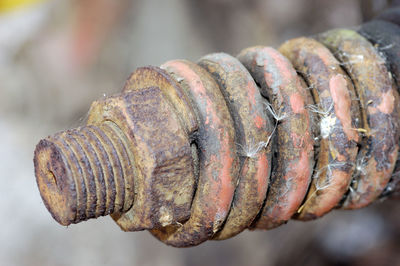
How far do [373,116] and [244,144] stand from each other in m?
0.27

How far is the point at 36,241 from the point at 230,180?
5.73ft

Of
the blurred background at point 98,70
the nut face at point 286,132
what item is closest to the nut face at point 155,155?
the nut face at point 286,132

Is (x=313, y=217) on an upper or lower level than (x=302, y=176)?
lower

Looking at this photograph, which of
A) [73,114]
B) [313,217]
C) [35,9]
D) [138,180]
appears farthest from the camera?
[35,9]

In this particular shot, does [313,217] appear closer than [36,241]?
Yes

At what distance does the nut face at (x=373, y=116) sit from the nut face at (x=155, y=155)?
0.36 metres

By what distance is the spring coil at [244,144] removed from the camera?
0.73 metres

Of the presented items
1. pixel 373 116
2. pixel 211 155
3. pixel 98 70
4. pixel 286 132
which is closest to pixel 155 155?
pixel 211 155

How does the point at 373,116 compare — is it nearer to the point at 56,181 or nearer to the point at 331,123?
the point at 331,123

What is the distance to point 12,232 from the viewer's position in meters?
2.27

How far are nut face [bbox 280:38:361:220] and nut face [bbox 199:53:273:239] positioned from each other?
0.11 m

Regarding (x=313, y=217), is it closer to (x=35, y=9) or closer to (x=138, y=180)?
(x=138, y=180)

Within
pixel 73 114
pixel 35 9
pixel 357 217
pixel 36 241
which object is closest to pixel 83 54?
pixel 73 114

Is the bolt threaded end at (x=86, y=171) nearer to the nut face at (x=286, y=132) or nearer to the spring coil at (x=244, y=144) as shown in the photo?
the spring coil at (x=244, y=144)
